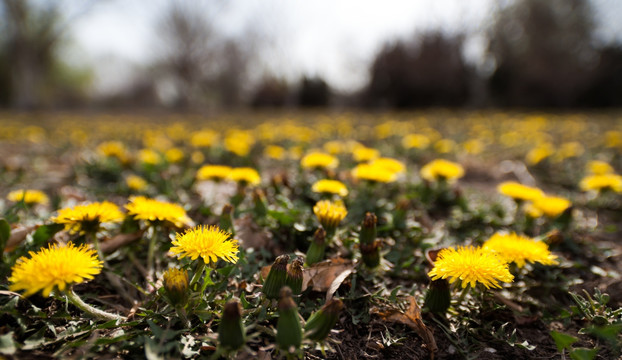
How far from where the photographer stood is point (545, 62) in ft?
60.3

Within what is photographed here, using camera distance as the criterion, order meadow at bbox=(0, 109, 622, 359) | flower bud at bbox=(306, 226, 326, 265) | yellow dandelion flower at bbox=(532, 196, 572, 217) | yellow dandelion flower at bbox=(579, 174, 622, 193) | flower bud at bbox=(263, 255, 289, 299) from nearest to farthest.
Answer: meadow at bbox=(0, 109, 622, 359) < flower bud at bbox=(263, 255, 289, 299) < flower bud at bbox=(306, 226, 326, 265) < yellow dandelion flower at bbox=(532, 196, 572, 217) < yellow dandelion flower at bbox=(579, 174, 622, 193)

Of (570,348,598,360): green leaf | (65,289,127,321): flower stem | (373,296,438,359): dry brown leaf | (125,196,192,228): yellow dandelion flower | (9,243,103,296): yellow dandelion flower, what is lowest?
(373,296,438,359): dry brown leaf

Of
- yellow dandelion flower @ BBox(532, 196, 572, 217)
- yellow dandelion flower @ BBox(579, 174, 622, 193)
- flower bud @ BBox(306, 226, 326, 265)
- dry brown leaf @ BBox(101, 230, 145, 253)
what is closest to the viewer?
flower bud @ BBox(306, 226, 326, 265)

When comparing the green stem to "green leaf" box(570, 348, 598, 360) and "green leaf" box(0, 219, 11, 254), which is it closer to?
"green leaf" box(0, 219, 11, 254)

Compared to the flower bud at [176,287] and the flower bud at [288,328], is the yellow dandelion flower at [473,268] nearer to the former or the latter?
the flower bud at [288,328]

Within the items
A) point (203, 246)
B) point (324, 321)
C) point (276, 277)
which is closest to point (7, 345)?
point (203, 246)

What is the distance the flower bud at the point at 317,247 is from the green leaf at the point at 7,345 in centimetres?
86

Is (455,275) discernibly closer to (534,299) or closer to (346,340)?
(346,340)

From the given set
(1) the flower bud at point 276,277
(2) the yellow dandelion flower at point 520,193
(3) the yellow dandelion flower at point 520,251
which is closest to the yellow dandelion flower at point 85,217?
(1) the flower bud at point 276,277

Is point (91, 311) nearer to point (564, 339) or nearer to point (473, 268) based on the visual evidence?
point (473, 268)

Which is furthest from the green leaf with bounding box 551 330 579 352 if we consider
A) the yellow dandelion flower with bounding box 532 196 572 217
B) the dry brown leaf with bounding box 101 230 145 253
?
the dry brown leaf with bounding box 101 230 145 253

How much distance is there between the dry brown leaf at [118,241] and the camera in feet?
4.62

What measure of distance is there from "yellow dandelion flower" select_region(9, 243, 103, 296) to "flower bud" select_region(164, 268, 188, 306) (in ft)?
0.58

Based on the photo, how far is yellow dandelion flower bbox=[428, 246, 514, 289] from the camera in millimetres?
1008
